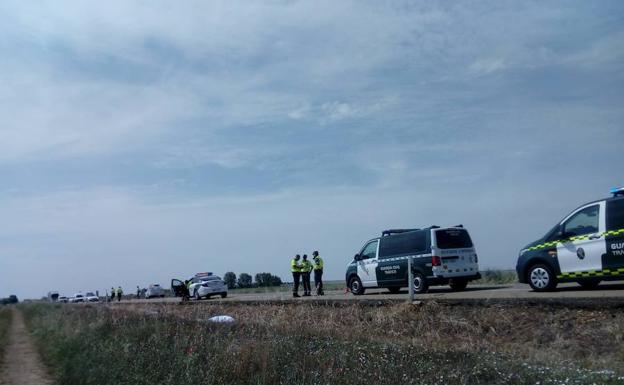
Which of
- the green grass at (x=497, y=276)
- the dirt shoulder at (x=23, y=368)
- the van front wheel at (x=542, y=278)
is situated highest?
the van front wheel at (x=542, y=278)

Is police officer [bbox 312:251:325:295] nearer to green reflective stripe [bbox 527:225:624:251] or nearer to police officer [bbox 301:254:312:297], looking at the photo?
police officer [bbox 301:254:312:297]

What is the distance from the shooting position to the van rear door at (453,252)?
1977cm

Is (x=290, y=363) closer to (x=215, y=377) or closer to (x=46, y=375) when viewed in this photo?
(x=215, y=377)

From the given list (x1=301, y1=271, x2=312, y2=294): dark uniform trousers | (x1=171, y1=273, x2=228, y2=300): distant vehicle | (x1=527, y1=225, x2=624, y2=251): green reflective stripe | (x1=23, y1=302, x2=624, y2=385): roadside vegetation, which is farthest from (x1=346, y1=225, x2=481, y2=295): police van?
(x1=171, y1=273, x2=228, y2=300): distant vehicle

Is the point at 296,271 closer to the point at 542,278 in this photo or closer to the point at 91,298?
the point at 542,278

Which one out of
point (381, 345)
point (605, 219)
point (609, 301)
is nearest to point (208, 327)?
point (381, 345)

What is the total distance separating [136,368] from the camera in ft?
32.1

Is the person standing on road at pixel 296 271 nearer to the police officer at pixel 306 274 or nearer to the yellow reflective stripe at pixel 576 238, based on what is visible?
the police officer at pixel 306 274

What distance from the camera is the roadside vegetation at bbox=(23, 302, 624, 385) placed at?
788 cm

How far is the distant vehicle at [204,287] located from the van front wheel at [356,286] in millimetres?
16774

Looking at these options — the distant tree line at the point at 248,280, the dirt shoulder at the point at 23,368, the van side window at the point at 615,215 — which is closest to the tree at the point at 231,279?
the distant tree line at the point at 248,280

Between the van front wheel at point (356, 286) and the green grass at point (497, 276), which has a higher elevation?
the van front wheel at point (356, 286)

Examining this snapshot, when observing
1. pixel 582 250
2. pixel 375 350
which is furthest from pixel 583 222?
pixel 375 350

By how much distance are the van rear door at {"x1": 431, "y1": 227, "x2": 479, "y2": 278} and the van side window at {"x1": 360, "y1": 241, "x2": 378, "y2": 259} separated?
120 inches
